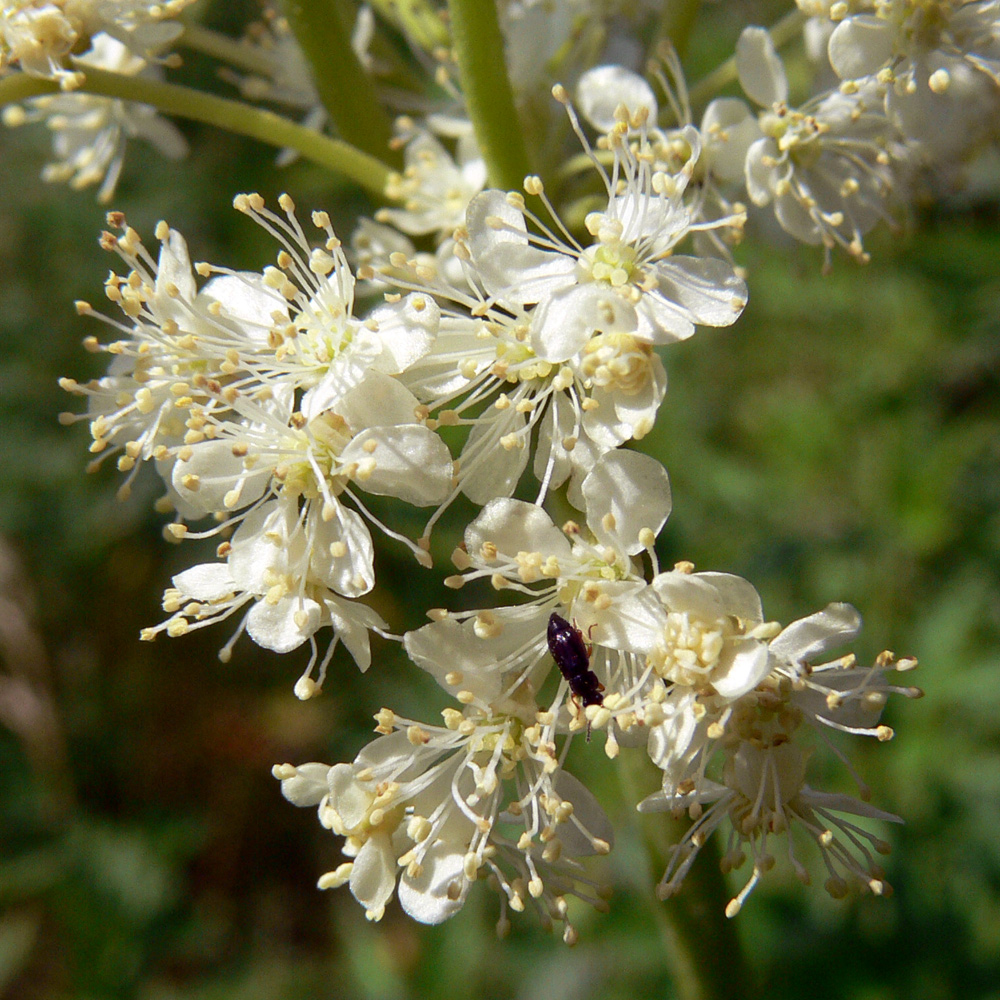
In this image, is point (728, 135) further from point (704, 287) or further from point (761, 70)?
point (704, 287)

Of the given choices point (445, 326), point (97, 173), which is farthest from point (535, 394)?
point (97, 173)

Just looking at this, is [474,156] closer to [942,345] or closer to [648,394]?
[648,394]

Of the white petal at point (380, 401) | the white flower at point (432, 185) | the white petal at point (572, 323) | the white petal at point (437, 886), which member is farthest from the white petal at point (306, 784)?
the white flower at point (432, 185)

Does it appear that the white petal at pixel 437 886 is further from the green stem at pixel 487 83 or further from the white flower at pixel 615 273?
the green stem at pixel 487 83

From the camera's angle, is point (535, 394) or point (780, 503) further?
point (780, 503)

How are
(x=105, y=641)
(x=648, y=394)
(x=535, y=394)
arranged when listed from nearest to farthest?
(x=648, y=394) → (x=535, y=394) → (x=105, y=641)

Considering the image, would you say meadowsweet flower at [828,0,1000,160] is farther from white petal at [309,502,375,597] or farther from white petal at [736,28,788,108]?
white petal at [309,502,375,597]

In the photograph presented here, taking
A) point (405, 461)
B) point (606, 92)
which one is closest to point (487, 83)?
point (606, 92)
